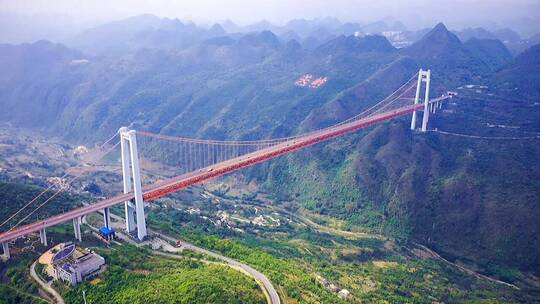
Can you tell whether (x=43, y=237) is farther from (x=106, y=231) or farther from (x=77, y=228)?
(x=106, y=231)

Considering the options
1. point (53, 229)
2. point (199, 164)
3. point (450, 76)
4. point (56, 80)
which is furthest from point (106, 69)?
point (53, 229)

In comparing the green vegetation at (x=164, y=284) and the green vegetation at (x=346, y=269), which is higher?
the green vegetation at (x=164, y=284)

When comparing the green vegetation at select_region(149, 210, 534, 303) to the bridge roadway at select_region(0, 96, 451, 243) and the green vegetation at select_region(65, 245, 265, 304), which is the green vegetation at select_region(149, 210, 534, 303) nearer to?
the green vegetation at select_region(65, 245, 265, 304)

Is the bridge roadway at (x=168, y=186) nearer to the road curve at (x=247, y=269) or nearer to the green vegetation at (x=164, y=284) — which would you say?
the road curve at (x=247, y=269)

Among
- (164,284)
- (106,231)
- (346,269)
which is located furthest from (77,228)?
(346,269)

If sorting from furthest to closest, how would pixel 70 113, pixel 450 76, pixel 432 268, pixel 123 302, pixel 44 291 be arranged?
pixel 70 113 → pixel 450 76 → pixel 432 268 → pixel 44 291 → pixel 123 302

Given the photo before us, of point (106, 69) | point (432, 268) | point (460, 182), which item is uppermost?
point (106, 69)

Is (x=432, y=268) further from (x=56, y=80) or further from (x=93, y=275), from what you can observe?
(x=56, y=80)

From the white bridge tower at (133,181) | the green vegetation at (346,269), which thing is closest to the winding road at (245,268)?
the green vegetation at (346,269)

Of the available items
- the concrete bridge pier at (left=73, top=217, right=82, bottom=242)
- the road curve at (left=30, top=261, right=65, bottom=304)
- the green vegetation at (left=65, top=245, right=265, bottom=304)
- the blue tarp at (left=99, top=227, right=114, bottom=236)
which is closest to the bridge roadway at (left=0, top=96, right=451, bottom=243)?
the concrete bridge pier at (left=73, top=217, right=82, bottom=242)
